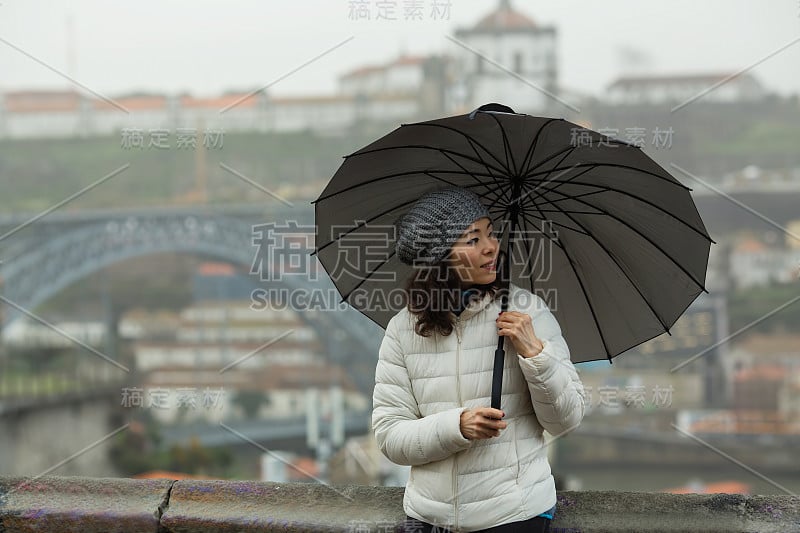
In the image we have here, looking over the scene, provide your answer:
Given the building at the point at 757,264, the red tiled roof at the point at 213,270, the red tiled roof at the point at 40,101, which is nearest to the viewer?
the building at the point at 757,264

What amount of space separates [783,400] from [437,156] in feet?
134

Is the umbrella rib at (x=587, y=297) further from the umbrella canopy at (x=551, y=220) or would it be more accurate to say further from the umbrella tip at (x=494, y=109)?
the umbrella tip at (x=494, y=109)

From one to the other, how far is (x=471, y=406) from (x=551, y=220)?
1.35 feet

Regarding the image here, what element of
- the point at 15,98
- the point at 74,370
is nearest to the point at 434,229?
the point at 74,370

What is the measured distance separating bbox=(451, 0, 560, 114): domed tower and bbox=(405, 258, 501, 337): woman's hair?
40516 millimetres

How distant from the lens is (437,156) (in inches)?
58.0

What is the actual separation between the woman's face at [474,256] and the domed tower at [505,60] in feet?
133

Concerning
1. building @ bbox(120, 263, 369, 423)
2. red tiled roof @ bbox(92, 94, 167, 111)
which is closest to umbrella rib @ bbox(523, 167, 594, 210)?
building @ bbox(120, 263, 369, 423)

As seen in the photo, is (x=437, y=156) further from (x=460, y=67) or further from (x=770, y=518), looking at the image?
(x=460, y=67)

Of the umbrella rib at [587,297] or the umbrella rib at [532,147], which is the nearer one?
the umbrella rib at [532,147]

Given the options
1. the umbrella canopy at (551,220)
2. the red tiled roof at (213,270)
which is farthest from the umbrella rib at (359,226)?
the red tiled roof at (213,270)

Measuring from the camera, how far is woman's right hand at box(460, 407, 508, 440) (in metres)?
1.28

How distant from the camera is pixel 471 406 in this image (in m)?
1.34

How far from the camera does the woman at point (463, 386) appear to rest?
133 centimetres
